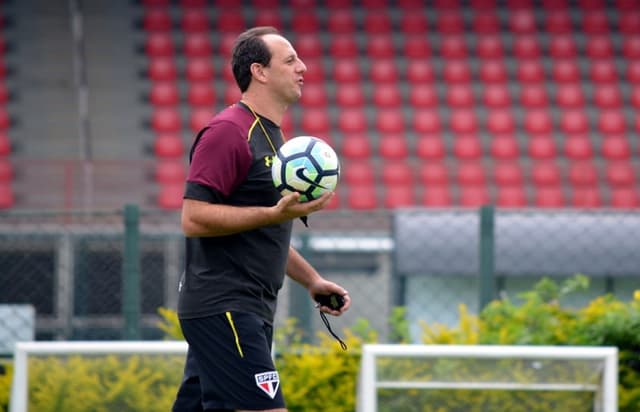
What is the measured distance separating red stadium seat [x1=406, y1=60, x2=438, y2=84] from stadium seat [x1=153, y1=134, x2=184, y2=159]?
319 centimetres

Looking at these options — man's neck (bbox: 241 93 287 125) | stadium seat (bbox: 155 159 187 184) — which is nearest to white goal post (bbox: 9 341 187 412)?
man's neck (bbox: 241 93 287 125)

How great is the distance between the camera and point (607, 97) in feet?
46.4

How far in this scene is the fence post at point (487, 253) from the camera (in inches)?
233

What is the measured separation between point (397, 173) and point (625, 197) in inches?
98.4

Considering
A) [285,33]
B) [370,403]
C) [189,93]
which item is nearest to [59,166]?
[189,93]

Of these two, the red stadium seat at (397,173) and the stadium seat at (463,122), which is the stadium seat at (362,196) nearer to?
the red stadium seat at (397,173)

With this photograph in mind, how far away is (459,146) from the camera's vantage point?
44.1 ft

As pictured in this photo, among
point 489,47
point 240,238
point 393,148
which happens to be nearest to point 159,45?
point 393,148

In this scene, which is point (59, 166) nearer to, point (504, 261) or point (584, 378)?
point (504, 261)

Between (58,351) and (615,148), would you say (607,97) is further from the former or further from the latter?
(58,351)

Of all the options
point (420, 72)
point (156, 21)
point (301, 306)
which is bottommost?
point (301, 306)

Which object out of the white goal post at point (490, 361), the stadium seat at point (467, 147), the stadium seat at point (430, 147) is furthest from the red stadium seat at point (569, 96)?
the white goal post at point (490, 361)

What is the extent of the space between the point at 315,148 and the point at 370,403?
6.31 ft

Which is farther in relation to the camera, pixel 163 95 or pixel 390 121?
pixel 163 95
